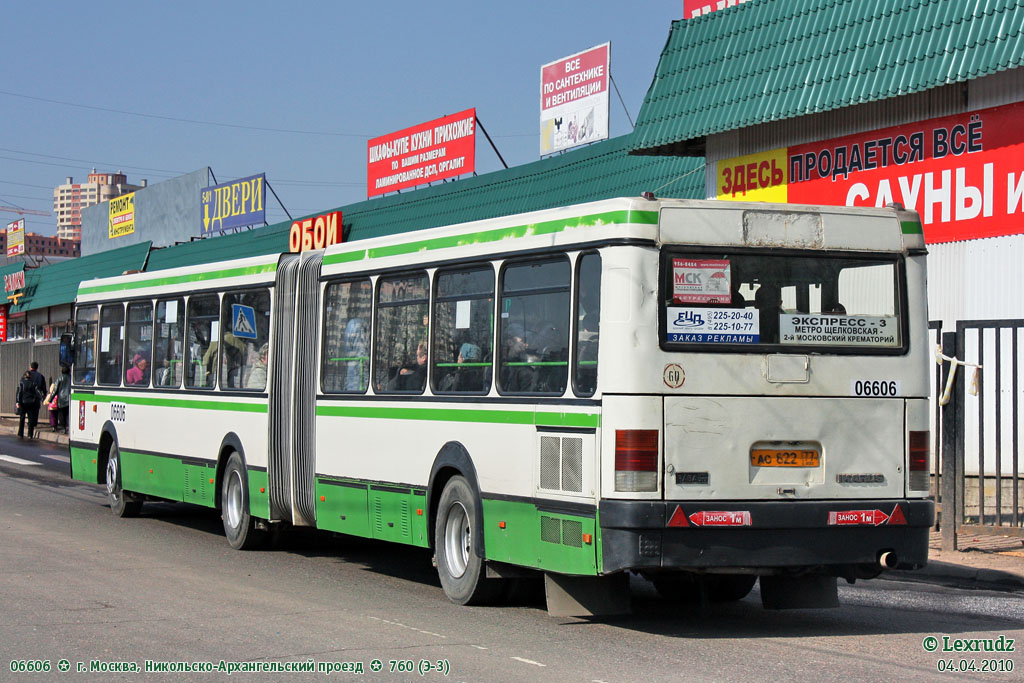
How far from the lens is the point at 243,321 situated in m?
14.8

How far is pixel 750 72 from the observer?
19.4 meters

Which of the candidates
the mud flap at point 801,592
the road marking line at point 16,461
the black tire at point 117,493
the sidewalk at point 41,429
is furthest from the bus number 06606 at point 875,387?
the sidewalk at point 41,429

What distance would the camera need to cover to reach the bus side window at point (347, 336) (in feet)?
40.3

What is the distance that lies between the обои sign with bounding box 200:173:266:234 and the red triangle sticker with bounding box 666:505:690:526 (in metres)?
35.9

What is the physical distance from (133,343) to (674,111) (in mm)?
8711

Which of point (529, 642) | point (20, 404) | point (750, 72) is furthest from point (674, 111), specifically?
point (20, 404)

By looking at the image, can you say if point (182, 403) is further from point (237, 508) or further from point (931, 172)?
point (931, 172)

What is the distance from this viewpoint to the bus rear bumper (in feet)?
28.8

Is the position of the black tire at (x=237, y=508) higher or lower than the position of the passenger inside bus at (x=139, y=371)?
Answer: lower

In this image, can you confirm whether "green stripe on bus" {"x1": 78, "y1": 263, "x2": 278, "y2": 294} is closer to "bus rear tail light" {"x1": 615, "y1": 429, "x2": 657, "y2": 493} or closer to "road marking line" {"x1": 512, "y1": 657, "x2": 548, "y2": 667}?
"bus rear tail light" {"x1": 615, "y1": 429, "x2": 657, "y2": 493}

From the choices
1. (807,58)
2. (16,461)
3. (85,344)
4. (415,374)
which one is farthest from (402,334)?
(16,461)

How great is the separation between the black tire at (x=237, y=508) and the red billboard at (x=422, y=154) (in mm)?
20878

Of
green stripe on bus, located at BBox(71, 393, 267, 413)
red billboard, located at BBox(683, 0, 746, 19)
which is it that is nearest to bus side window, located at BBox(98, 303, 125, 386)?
green stripe on bus, located at BBox(71, 393, 267, 413)

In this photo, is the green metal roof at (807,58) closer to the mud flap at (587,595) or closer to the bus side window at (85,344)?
the bus side window at (85,344)
